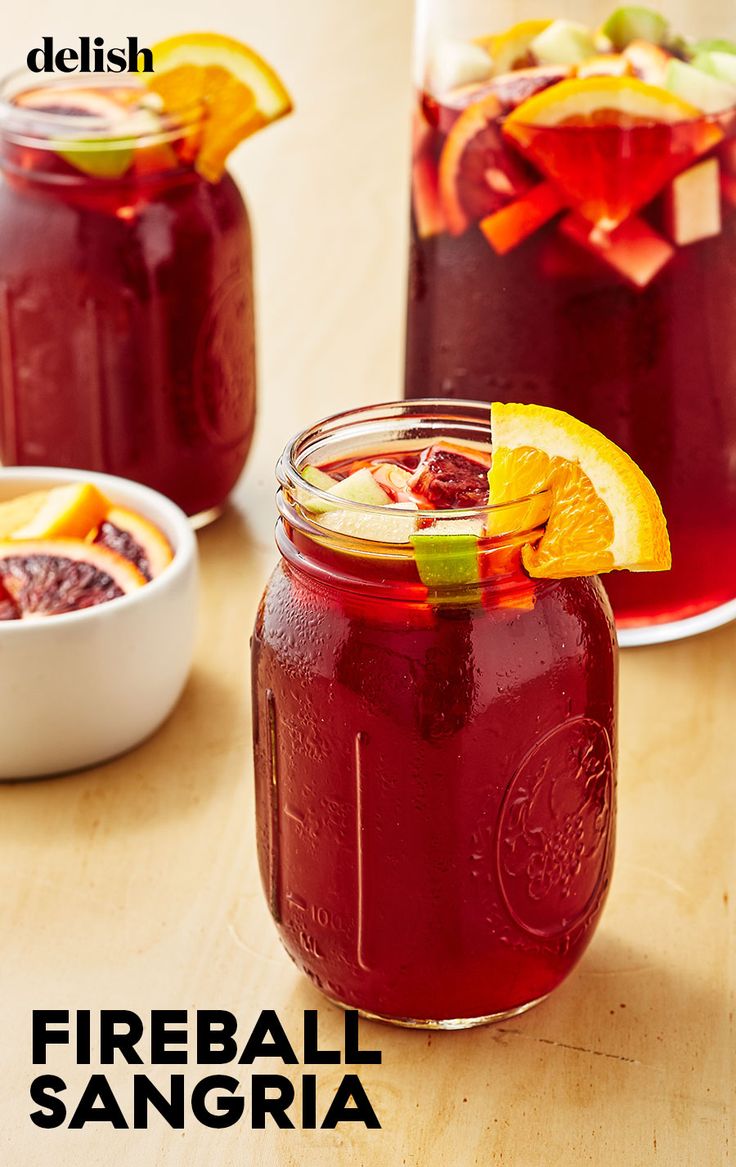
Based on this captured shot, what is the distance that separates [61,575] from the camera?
1035mm

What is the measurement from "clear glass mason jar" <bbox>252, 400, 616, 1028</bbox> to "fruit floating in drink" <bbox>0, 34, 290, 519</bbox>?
16.5 inches

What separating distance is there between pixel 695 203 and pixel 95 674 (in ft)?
1.56

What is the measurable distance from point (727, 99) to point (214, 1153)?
69 centimetres

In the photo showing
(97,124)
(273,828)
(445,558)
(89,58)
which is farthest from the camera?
(89,58)

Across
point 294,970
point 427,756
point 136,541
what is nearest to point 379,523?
point 427,756

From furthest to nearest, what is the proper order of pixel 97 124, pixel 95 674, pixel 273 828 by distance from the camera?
pixel 97 124
pixel 95 674
pixel 273 828

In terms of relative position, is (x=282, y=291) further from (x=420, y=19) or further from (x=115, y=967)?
(x=115, y=967)

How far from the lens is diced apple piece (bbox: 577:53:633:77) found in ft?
3.43

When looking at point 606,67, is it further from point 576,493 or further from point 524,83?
point 576,493

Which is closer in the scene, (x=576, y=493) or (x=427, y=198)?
(x=576, y=493)

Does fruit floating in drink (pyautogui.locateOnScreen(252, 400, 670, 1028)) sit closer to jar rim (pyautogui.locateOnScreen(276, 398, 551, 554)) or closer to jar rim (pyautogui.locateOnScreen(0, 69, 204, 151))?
jar rim (pyautogui.locateOnScreen(276, 398, 551, 554))

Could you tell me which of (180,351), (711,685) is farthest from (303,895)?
(180,351)

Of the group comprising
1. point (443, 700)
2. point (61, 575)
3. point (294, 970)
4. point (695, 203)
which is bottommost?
point (294, 970)

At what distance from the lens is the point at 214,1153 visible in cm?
77
